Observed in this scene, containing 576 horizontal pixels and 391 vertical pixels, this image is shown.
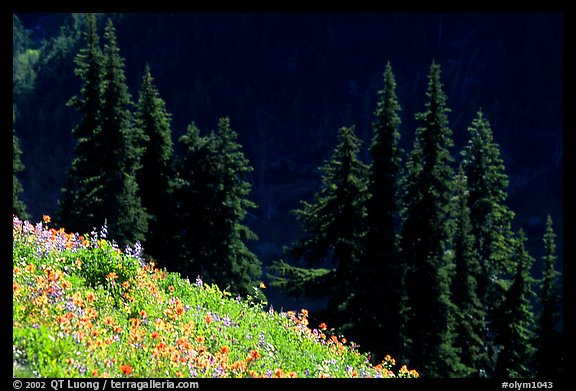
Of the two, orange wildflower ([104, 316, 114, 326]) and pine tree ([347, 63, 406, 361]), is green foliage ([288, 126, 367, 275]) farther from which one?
orange wildflower ([104, 316, 114, 326])

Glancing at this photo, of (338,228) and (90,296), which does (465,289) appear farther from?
(90,296)

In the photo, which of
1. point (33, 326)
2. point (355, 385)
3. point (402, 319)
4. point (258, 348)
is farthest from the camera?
point (402, 319)

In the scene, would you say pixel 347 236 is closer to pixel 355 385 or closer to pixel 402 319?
pixel 402 319

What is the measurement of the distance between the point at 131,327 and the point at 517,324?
2647 centimetres

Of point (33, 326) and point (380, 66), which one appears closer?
point (33, 326)

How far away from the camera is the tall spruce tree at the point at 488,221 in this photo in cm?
3325

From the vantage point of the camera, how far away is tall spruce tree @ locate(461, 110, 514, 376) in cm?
3325

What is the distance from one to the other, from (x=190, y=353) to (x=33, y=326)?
6.42 ft

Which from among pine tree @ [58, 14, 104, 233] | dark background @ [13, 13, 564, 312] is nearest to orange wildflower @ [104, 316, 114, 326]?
pine tree @ [58, 14, 104, 233]

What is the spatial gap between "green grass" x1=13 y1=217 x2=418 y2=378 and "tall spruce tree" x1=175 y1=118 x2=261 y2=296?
1652 centimetres

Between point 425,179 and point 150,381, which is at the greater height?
point 425,179

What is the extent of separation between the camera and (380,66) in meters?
165

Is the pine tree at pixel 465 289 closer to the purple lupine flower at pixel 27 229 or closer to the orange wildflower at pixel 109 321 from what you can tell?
the purple lupine flower at pixel 27 229

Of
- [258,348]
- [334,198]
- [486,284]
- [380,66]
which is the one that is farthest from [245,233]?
[380,66]
